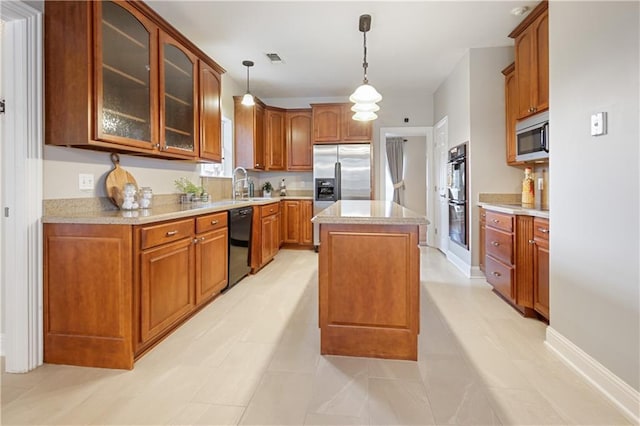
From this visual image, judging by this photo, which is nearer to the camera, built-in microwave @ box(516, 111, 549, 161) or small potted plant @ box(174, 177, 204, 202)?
built-in microwave @ box(516, 111, 549, 161)

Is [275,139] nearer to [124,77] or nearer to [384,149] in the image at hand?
[384,149]

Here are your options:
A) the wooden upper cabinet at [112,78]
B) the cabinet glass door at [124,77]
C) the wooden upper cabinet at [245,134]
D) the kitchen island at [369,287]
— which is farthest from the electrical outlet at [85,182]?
the wooden upper cabinet at [245,134]

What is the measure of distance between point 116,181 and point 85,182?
0.78 ft

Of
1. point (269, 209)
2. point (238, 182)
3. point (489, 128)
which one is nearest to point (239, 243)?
point (269, 209)

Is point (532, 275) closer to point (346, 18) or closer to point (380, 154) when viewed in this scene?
point (346, 18)

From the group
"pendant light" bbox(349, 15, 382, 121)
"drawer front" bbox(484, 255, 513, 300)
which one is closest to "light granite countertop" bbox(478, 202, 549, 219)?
"drawer front" bbox(484, 255, 513, 300)

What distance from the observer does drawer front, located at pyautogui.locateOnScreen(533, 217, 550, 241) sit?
2.35m

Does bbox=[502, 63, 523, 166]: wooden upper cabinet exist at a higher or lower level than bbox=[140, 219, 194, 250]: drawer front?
higher

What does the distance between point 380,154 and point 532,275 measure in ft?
11.7

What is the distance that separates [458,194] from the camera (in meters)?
4.18

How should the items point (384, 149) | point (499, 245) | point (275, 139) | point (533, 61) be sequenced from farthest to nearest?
point (384, 149), point (275, 139), point (499, 245), point (533, 61)

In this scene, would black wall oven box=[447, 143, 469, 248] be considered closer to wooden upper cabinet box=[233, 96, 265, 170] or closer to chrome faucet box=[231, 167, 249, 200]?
wooden upper cabinet box=[233, 96, 265, 170]

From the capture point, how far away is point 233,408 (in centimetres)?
155

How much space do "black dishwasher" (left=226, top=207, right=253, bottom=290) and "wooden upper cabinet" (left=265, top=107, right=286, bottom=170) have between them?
1904mm
